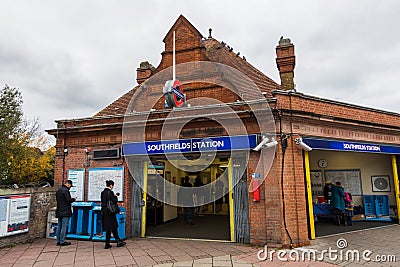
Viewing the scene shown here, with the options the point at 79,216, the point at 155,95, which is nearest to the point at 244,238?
the point at 79,216

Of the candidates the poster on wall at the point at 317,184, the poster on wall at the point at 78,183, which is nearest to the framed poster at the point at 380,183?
the poster on wall at the point at 317,184

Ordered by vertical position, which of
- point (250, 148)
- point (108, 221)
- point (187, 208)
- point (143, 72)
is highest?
point (143, 72)

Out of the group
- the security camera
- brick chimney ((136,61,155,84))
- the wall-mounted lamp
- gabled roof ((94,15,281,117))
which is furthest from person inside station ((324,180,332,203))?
brick chimney ((136,61,155,84))

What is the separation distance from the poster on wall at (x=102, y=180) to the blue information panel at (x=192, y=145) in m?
0.66

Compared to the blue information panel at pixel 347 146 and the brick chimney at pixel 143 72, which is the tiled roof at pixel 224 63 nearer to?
the brick chimney at pixel 143 72

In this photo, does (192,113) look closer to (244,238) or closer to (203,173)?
(244,238)

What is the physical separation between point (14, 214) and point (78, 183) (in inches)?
72.6

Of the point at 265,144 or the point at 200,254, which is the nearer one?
the point at 200,254

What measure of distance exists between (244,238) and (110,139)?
492 centimetres

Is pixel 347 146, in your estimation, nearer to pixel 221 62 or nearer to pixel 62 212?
pixel 221 62

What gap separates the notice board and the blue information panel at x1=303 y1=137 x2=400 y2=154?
1.91 meters

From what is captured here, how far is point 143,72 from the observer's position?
1191 centimetres

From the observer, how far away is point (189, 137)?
25.3ft

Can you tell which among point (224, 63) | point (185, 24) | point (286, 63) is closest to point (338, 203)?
point (286, 63)
